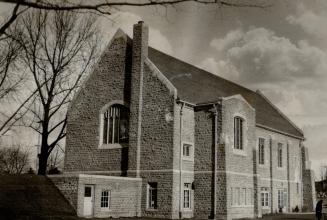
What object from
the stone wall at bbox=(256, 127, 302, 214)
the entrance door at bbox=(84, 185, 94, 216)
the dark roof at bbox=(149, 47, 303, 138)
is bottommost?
the entrance door at bbox=(84, 185, 94, 216)

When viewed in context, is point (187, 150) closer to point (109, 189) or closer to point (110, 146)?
point (110, 146)

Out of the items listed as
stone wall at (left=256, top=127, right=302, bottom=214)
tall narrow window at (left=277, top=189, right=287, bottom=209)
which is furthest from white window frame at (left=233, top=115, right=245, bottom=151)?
tall narrow window at (left=277, top=189, right=287, bottom=209)

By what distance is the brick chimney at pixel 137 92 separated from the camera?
97.8ft

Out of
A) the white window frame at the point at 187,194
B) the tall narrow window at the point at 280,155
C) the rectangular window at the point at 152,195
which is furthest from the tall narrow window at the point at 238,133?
the tall narrow window at the point at 280,155

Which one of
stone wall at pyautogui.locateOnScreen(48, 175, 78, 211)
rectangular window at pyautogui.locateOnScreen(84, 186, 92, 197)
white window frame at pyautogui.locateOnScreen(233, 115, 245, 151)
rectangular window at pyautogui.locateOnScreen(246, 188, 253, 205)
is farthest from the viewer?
rectangular window at pyautogui.locateOnScreen(246, 188, 253, 205)

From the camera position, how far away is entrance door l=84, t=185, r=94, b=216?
85.5ft

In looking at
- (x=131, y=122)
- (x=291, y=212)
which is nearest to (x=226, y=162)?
(x=131, y=122)

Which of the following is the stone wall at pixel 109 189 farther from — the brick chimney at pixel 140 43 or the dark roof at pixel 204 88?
the brick chimney at pixel 140 43

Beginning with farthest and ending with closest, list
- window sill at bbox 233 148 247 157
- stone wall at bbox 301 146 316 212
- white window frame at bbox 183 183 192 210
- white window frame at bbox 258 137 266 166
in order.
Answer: stone wall at bbox 301 146 316 212 < white window frame at bbox 258 137 266 166 < window sill at bbox 233 148 247 157 < white window frame at bbox 183 183 192 210

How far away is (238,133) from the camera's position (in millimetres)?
32062

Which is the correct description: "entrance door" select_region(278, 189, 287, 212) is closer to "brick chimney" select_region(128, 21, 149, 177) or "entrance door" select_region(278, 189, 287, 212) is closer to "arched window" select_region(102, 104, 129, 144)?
"brick chimney" select_region(128, 21, 149, 177)

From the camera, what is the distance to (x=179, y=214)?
93.5ft

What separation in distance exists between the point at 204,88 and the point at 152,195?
31.9ft

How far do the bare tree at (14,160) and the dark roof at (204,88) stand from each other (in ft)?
170
